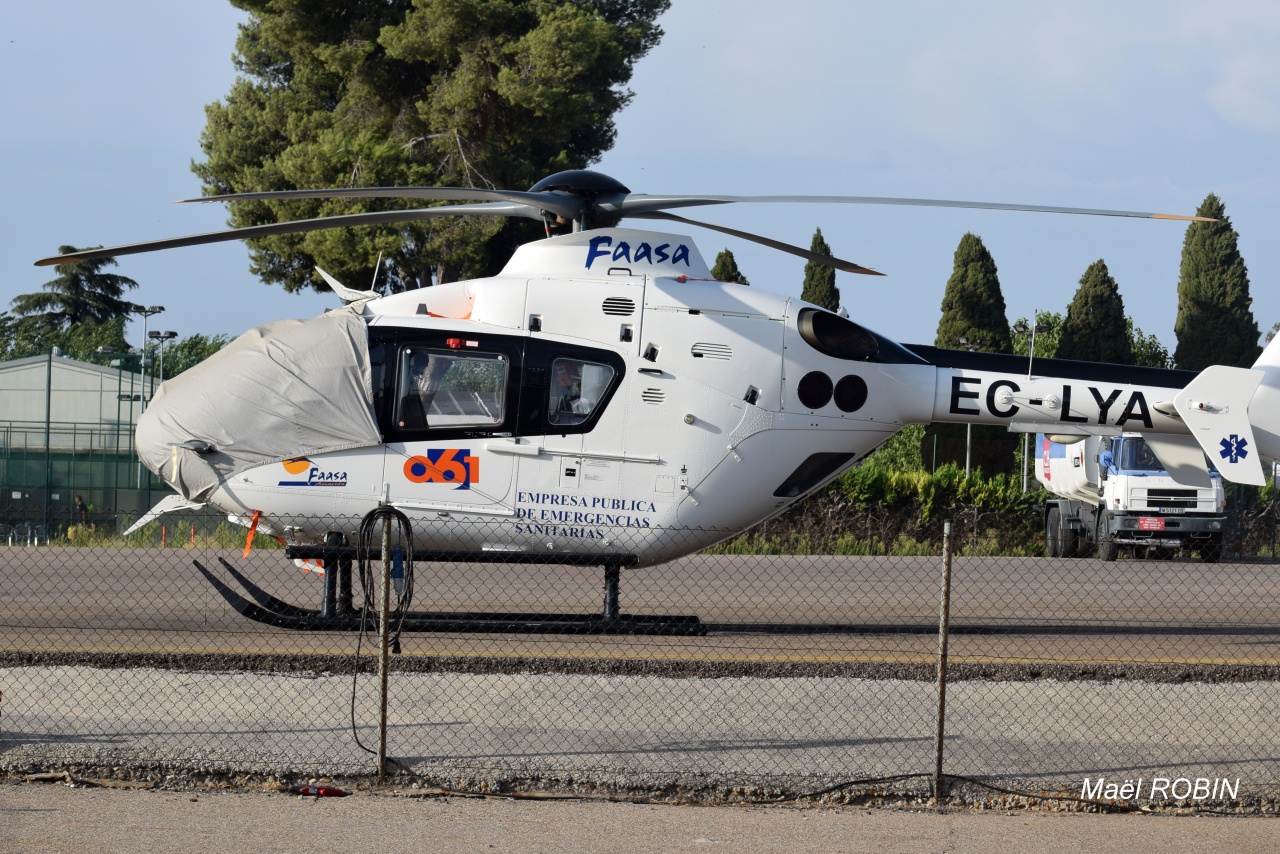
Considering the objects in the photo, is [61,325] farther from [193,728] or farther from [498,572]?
[193,728]

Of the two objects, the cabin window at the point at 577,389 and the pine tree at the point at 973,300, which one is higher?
the pine tree at the point at 973,300

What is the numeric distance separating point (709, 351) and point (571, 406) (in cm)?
126

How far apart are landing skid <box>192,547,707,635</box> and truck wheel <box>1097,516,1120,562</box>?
13.7 meters

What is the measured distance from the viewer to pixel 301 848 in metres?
5.66

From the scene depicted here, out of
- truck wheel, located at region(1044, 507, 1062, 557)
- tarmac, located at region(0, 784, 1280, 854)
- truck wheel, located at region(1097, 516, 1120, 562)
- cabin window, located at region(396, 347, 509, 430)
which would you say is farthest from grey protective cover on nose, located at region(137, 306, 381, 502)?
truck wheel, located at region(1044, 507, 1062, 557)

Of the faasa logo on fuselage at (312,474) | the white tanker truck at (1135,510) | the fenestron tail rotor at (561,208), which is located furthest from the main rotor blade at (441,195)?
the white tanker truck at (1135,510)

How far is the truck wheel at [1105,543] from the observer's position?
2206 cm

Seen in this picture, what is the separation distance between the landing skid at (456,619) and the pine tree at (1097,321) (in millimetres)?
32252

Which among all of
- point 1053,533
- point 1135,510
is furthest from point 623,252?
point 1053,533

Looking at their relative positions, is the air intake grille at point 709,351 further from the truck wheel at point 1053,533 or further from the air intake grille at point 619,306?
the truck wheel at point 1053,533

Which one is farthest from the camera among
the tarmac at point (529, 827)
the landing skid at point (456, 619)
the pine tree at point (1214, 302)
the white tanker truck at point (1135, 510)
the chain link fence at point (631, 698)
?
the pine tree at point (1214, 302)

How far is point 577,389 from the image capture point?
1049 centimetres

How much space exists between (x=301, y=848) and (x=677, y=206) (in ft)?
20.5

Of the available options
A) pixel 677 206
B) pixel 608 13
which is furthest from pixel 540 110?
pixel 677 206
